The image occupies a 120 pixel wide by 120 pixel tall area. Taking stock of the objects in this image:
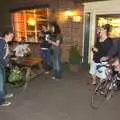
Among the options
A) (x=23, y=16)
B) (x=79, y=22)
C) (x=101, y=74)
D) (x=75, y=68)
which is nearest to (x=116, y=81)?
(x=101, y=74)

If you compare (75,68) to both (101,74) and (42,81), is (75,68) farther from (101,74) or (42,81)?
(101,74)

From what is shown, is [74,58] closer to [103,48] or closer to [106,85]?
[103,48]

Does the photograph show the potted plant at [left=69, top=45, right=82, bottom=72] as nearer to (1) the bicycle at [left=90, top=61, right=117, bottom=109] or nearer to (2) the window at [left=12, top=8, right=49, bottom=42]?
(2) the window at [left=12, top=8, right=49, bottom=42]

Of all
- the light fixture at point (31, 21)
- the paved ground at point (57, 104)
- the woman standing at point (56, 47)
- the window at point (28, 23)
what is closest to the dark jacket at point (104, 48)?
the paved ground at point (57, 104)

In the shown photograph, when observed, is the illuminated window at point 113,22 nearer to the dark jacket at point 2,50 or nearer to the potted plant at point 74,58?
the potted plant at point 74,58

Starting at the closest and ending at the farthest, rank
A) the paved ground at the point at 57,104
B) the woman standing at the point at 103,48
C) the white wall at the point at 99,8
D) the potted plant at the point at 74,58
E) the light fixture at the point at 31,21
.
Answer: the paved ground at the point at 57,104 → the woman standing at the point at 103,48 → the white wall at the point at 99,8 → the potted plant at the point at 74,58 → the light fixture at the point at 31,21

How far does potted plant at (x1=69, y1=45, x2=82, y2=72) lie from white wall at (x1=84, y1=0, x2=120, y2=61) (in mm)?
582

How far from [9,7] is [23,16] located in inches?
31.8

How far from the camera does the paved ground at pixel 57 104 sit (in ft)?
18.5

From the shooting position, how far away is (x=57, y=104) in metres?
6.35

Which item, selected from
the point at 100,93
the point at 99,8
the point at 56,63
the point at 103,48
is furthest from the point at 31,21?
the point at 100,93

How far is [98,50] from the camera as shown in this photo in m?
6.67

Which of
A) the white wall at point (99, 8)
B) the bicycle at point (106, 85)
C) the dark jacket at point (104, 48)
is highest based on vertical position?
the white wall at point (99, 8)

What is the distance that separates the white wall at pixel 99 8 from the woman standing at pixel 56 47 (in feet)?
5.71
